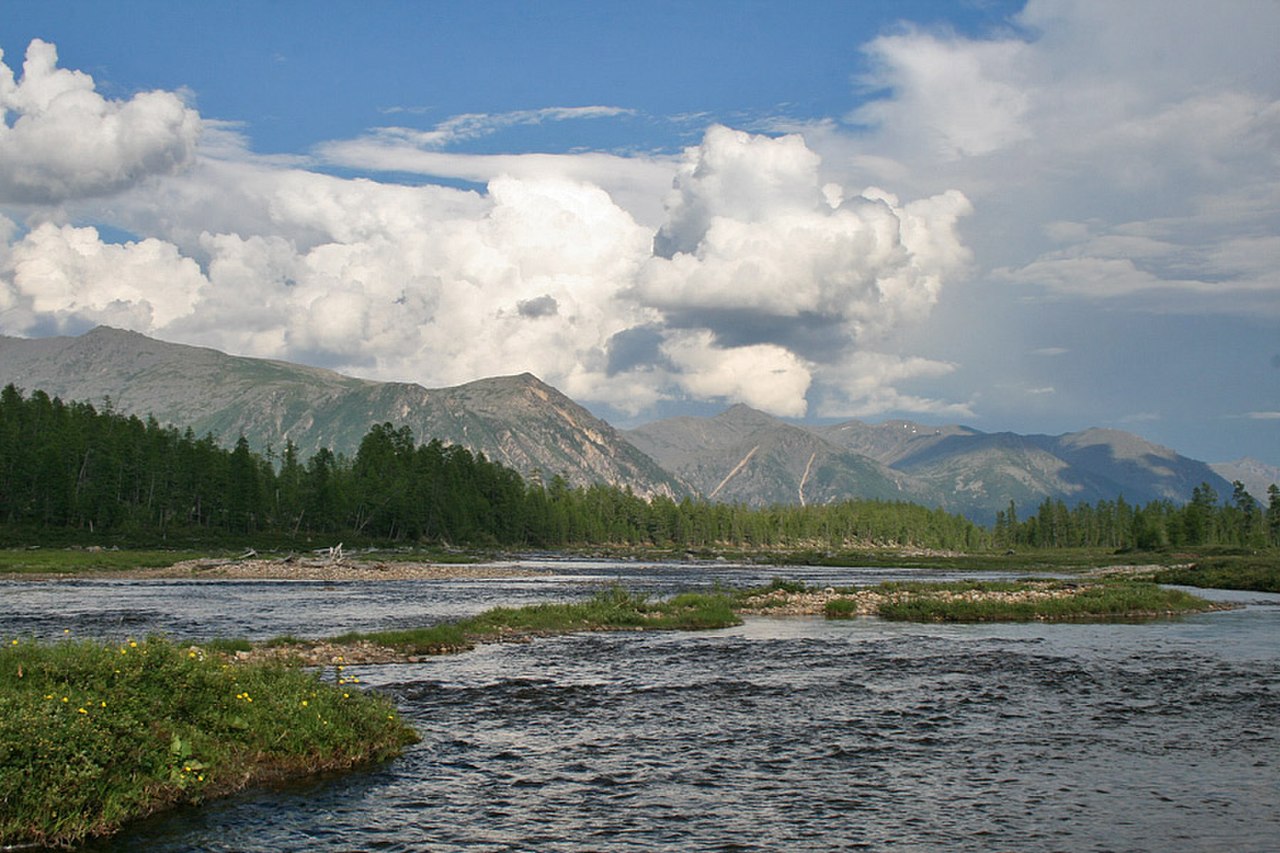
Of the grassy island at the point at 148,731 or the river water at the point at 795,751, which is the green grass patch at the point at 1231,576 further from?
the grassy island at the point at 148,731

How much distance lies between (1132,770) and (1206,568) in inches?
4366

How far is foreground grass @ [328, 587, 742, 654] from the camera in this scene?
45375 millimetres

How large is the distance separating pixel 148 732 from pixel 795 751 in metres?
16.4

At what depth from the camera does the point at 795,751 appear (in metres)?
27.2

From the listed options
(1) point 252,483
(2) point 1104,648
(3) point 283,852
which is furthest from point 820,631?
(1) point 252,483

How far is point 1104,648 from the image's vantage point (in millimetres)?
50031

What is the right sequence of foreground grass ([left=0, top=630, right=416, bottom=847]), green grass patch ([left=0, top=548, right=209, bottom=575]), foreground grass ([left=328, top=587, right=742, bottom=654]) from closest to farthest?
foreground grass ([left=0, top=630, right=416, bottom=847]) → foreground grass ([left=328, top=587, right=742, bottom=654]) → green grass patch ([left=0, top=548, right=209, bottom=575])

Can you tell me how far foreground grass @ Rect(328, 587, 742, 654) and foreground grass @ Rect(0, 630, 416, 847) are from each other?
60.4 ft

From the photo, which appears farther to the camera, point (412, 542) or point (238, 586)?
point (412, 542)

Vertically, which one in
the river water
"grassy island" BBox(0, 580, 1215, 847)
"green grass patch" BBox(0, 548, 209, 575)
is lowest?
"green grass patch" BBox(0, 548, 209, 575)

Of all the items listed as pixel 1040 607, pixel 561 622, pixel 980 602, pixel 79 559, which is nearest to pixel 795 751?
pixel 561 622

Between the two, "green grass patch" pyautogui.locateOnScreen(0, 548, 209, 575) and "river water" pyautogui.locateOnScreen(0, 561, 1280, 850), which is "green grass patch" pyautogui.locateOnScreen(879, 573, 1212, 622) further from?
"green grass patch" pyautogui.locateOnScreen(0, 548, 209, 575)

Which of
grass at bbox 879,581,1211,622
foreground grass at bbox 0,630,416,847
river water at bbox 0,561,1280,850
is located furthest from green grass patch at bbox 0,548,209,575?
foreground grass at bbox 0,630,416,847

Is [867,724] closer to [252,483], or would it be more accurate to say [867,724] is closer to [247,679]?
[247,679]
